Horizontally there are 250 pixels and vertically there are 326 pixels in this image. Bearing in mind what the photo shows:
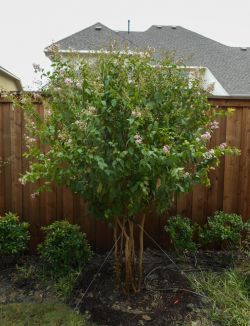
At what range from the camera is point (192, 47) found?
11.0 meters

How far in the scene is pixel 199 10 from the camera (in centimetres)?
1255

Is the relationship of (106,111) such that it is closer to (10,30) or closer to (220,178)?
(220,178)

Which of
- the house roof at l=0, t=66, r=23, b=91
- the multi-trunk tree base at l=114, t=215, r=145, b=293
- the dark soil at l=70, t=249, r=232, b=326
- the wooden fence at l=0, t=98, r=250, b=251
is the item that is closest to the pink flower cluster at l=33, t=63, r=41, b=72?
the wooden fence at l=0, t=98, r=250, b=251

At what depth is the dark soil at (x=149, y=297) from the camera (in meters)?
2.38

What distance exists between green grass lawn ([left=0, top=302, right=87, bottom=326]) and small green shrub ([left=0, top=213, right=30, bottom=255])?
0.52 meters

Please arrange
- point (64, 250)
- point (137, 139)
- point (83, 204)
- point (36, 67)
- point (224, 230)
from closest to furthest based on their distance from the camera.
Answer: point (137, 139), point (36, 67), point (64, 250), point (224, 230), point (83, 204)

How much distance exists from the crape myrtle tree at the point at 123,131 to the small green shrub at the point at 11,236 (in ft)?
2.79

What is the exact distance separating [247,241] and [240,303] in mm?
1016

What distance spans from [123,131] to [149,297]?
1.36m

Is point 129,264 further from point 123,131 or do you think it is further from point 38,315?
point 123,131

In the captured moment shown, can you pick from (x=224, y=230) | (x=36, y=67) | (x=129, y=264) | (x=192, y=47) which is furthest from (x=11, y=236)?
(x=192, y=47)

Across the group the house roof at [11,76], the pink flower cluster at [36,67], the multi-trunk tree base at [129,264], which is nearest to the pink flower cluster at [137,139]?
the multi-trunk tree base at [129,264]

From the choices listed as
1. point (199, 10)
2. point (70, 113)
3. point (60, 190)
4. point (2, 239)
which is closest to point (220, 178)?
point (60, 190)

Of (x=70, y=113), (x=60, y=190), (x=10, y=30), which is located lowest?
(x=60, y=190)
